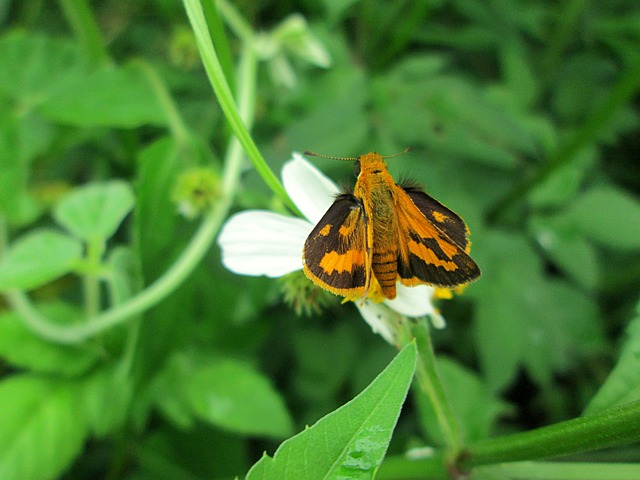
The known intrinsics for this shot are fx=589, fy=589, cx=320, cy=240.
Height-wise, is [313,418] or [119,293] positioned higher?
[119,293]

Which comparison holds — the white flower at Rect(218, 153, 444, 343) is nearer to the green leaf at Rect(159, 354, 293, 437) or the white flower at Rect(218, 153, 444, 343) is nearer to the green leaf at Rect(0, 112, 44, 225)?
the green leaf at Rect(159, 354, 293, 437)

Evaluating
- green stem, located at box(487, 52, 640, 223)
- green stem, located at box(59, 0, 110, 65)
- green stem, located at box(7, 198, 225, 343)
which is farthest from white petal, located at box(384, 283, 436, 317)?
green stem, located at box(59, 0, 110, 65)

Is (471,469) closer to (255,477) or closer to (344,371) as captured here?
(255,477)

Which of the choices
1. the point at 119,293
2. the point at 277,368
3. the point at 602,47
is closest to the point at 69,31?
the point at 119,293

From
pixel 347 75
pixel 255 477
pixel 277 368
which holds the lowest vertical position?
pixel 255 477

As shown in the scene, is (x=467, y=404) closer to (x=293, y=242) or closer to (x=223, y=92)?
(x=293, y=242)

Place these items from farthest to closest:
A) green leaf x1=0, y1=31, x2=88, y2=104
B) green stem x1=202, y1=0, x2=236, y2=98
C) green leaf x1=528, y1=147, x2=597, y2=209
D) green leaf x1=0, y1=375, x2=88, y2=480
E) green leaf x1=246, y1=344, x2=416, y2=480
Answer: green leaf x1=528, y1=147, x2=597, y2=209 < green leaf x1=0, y1=31, x2=88, y2=104 < green leaf x1=0, y1=375, x2=88, y2=480 < green stem x1=202, y1=0, x2=236, y2=98 < green leaf x1=246, y1=344, x2=416, y2=480

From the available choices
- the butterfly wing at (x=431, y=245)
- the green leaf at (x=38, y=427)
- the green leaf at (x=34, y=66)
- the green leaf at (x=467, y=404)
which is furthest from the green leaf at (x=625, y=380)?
the green leaf at (x=34, y=66)
